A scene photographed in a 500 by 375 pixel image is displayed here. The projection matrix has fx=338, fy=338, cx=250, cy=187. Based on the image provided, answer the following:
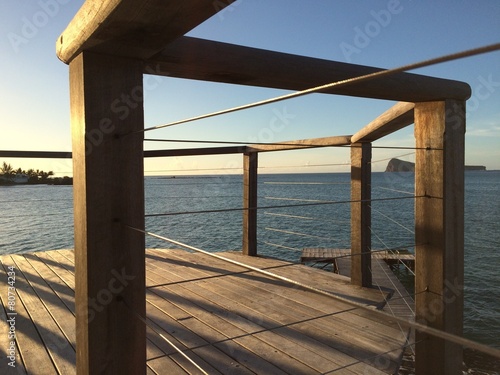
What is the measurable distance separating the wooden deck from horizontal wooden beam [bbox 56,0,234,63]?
2.79 ft

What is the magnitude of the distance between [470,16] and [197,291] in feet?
23.2

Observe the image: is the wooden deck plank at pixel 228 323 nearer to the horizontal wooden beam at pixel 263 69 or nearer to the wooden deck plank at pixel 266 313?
the wooden deck plank at pixel 266 313

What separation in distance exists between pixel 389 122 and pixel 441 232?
71 centimetres

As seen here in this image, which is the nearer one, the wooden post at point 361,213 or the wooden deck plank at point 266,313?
the wooden deck plank at point 266,313

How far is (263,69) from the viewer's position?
1063mm

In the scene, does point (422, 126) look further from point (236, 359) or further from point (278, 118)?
point (278, 118)

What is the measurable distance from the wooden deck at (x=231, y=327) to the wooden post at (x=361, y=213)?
0.14 metres

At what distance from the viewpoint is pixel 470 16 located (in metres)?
6.29

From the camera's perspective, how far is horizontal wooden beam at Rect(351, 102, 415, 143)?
5.35ft

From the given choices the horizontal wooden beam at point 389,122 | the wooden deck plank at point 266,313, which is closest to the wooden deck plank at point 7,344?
the wooden deck plank at point 266,313

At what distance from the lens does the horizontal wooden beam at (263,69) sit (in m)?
0.98

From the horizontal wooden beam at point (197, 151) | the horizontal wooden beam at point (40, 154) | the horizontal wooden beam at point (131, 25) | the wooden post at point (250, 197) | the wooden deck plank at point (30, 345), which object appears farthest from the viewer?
the wooden post at point (250, 197)

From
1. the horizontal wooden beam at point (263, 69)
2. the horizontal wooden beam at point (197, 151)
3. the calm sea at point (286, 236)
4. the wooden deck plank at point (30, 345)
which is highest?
the horizontal wooden beam at point (263, 69)

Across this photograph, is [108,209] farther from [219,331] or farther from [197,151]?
[197,151]
